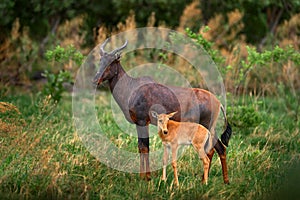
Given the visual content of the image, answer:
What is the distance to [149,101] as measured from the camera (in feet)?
20.7

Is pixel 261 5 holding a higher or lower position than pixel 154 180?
higher

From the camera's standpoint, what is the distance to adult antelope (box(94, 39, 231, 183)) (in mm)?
6309

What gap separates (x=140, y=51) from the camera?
14.5 meters

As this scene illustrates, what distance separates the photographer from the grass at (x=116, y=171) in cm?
615

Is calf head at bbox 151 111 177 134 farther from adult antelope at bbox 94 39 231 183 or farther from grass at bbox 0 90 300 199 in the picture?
grass at bbox 0 90 300 199

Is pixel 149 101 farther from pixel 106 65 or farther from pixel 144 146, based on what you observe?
pixel 106 65

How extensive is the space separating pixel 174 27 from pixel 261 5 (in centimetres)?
249

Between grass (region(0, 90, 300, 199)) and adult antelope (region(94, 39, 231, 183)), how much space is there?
31 centimetres

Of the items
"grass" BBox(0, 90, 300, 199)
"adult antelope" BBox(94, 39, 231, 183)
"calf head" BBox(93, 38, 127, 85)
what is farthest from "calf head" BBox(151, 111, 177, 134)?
"calf head" BBox(93, 38, 127, 85)

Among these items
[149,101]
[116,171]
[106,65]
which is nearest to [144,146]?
[149,101]

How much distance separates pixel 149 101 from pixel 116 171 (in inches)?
44.3

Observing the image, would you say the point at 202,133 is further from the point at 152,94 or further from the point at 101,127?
the point at 101,127

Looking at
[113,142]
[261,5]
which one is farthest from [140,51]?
[113,142]

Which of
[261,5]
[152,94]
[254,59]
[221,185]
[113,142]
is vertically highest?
[261,5]
